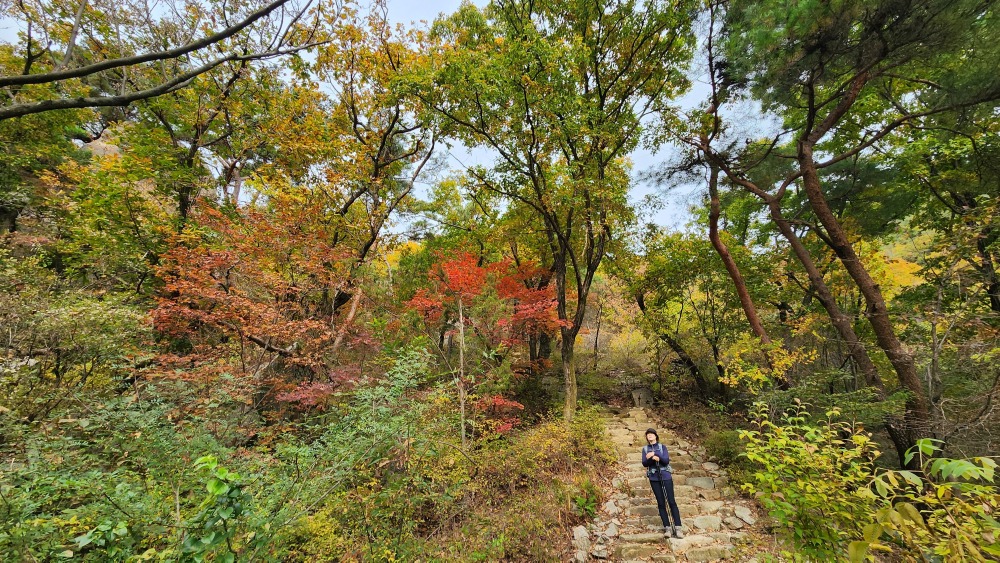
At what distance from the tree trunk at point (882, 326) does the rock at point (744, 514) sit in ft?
7.48

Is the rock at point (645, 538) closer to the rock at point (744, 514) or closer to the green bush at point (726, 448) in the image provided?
the rock at point (744, 514)

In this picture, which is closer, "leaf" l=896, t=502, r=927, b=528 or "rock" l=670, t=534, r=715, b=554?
"leaf" l=896, t=502, r=927, b=528

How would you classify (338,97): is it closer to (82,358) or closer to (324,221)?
(324,221)

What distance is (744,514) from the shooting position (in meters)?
4.75

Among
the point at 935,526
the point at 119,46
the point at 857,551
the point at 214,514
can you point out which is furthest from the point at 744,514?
the point at 119,46

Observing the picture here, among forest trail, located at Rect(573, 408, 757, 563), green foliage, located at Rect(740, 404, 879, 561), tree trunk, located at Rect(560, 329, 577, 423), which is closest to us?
green foliage, located at Rect(740, 404, 879, 561)

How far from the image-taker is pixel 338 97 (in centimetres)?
848

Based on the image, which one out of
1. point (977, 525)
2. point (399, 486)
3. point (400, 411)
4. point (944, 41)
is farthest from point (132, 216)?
point (944, 41)

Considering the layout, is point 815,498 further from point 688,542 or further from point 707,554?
point 688,542

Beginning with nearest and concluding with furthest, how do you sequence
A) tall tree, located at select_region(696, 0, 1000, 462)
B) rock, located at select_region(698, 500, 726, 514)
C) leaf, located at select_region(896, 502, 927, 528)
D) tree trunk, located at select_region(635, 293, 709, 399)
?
leaf, located at select_region(896, 502, 927, 528)
tall tree, located at select_region(696, 0, 1000, 462)
rock, located at select_region(698, 500, 726, 514)
tree trunk, located at select_region(635, 293, 709, 399)

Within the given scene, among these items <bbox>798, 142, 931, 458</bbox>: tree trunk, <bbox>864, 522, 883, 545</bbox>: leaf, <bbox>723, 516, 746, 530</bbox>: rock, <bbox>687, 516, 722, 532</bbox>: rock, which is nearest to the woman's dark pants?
<bbox>687, 516, 722, 532</bbox>: rock

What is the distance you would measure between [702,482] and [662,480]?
5.92ft

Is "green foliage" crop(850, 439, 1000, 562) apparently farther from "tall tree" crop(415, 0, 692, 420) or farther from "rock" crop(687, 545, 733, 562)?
"tall tree" crop(415, 0, 692, 420)

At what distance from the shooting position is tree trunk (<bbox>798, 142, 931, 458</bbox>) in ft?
14.0
